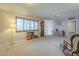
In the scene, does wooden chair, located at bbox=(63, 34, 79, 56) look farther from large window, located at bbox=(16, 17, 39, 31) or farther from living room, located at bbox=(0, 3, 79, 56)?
large window, located at bbox=(16, 17, 39, 31)

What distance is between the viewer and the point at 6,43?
211cm

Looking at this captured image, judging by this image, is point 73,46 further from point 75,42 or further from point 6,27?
point 6,27

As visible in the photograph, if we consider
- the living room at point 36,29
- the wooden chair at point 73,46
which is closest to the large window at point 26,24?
the living room at point 36,29

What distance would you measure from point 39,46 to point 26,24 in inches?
22.7

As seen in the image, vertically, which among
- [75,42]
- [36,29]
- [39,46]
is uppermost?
[36,29]

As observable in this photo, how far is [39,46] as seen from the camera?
230cm

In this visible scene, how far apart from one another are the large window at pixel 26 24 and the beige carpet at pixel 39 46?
11.5 inches

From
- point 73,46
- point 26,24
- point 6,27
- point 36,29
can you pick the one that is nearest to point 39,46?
point 36,29

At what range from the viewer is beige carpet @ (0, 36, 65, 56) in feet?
6.92

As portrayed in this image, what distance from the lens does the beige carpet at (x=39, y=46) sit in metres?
2.11

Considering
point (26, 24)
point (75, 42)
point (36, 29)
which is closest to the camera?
point (75, 42)

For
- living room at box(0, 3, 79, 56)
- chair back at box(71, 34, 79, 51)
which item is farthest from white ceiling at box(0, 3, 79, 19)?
chair back at box(71, 34, 79, 51)

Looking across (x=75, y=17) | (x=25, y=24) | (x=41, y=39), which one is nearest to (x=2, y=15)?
(x=25, y=24)

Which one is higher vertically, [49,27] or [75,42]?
[49,27]
